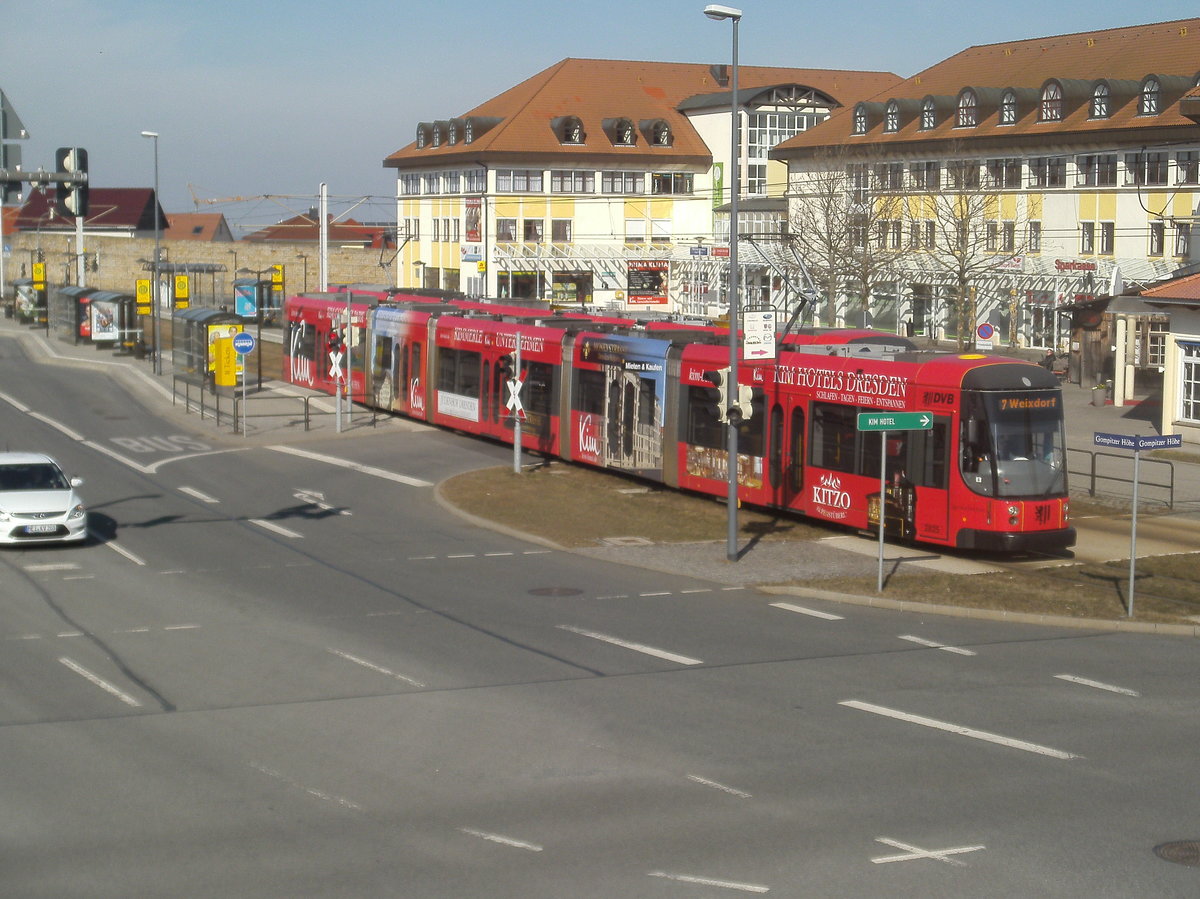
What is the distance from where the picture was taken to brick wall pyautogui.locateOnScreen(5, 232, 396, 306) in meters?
97.4

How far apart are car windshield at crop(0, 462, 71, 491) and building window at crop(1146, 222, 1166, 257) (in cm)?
4457

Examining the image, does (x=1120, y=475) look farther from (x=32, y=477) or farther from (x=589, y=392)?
(x=32, y=477)

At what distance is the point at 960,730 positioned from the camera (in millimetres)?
12805

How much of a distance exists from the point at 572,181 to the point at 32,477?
62.3 m

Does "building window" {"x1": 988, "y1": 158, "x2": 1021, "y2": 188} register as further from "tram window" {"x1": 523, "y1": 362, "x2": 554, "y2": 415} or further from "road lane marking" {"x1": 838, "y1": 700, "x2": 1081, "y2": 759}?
"road lane marking" {"x1": 838, "y1": 700, "x2": 1081, "y2": 759}

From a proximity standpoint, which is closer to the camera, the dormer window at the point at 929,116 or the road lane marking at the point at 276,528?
the road lane marking at the point at 276,528

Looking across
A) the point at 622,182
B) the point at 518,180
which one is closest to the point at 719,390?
the point at 518,180

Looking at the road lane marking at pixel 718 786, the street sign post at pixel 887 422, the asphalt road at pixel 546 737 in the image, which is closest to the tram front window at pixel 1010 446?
the street sign post at pixel 887 422

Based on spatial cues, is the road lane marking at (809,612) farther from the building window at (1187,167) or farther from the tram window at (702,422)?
the building window at (1187,167)

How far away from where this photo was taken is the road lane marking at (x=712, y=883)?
889cm

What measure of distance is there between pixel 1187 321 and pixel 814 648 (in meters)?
24.1

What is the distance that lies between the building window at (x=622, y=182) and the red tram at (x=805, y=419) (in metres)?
48.2

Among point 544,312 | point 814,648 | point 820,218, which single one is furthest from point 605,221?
point 814,648

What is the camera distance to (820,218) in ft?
216
